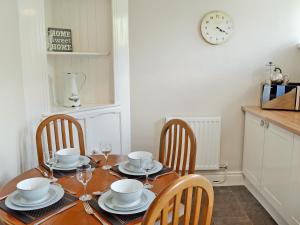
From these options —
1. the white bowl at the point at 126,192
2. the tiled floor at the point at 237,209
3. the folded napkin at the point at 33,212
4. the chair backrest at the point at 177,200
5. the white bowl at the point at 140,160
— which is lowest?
the tiled floor at the point at 237,209

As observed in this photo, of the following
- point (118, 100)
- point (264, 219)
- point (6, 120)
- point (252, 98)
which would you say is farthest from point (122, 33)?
point (264, 219)

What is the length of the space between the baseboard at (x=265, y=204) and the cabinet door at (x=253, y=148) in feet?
0.38

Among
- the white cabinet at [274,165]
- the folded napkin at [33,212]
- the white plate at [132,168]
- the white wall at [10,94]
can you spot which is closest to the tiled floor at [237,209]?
the white cabinet at [274,165]

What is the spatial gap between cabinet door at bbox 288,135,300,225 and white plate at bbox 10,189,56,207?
5.55 feet

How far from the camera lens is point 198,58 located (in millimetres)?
3074

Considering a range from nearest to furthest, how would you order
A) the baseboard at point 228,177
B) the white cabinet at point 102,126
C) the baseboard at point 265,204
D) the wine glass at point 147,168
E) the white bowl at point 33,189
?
the white bowl at point 33,189, the wine glass at point 147,168, the baseboard at point 265,204, the white cabinet at point 102,126, the baseboard at point 228,177

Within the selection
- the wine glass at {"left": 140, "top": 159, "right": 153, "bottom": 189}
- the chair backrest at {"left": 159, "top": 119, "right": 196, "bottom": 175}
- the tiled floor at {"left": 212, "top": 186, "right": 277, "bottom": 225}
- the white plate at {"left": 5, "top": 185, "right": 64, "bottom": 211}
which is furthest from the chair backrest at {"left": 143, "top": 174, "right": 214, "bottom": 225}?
the tiled floor at {"left": 212, "top": 186, "right": 277, "bottom": 225}

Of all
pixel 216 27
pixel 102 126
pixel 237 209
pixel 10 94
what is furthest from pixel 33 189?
pixel 216 27

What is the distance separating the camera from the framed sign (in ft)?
8.45

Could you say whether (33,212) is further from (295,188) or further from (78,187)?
(295,188)

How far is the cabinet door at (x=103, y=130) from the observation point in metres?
2.69

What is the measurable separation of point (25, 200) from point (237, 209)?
6.78 ft

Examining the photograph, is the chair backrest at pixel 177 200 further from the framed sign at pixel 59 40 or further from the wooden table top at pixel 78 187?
the framed sign at pixel 59 40

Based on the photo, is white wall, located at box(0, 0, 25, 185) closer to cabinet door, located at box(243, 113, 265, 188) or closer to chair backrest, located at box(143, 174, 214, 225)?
chair backrest, located at box(143, 174, 214, 225)
